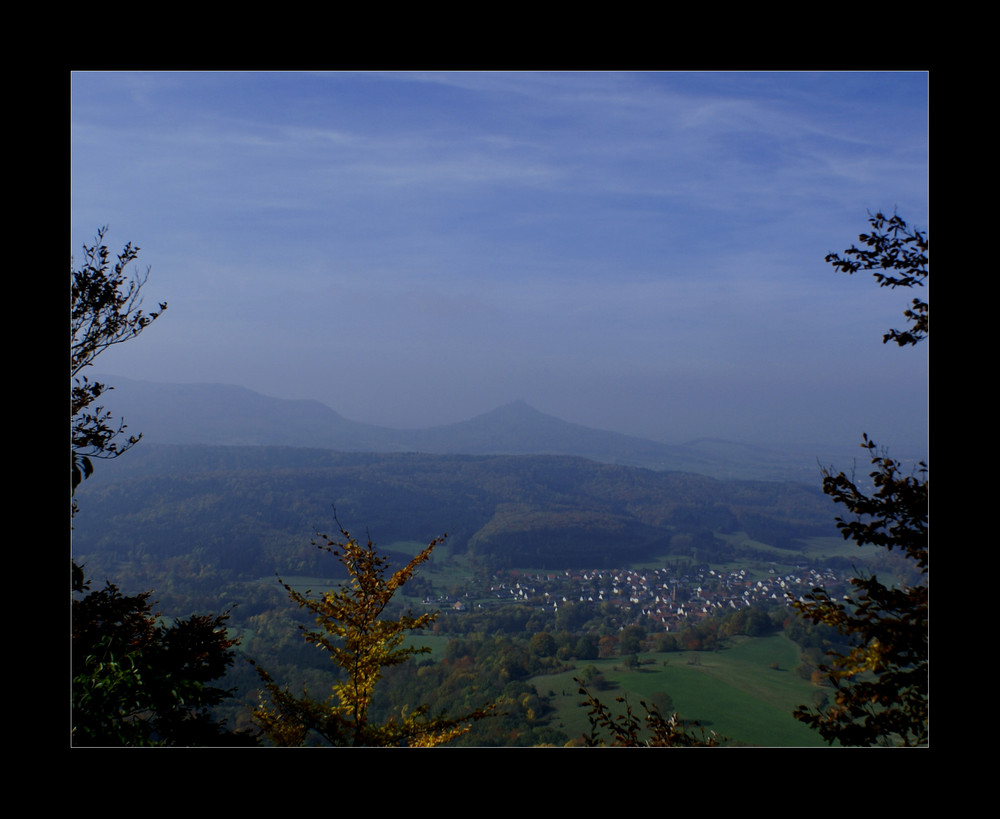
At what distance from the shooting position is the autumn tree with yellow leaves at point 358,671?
4070mm

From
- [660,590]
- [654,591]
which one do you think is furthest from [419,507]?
[660,590]

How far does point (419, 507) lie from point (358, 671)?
1640 centimetres

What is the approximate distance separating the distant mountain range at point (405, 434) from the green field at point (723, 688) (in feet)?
43.9

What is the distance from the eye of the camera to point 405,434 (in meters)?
28.2

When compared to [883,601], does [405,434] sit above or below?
above

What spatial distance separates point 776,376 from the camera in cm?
1114

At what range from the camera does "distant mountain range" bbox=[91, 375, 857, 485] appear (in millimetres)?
25953

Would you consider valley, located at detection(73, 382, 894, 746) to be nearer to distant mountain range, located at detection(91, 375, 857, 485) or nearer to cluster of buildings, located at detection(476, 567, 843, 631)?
cluster of buildings, located at detection(476, 567, 843, 631)

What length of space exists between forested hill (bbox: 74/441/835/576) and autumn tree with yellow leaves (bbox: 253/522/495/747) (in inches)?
532

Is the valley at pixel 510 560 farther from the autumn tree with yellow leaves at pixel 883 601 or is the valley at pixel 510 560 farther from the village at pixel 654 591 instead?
the autumn tree with yellow leaves at pixel 883 601

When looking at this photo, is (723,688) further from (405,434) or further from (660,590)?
(405,434)

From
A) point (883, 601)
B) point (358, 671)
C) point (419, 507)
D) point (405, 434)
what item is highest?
point (405, 434)
